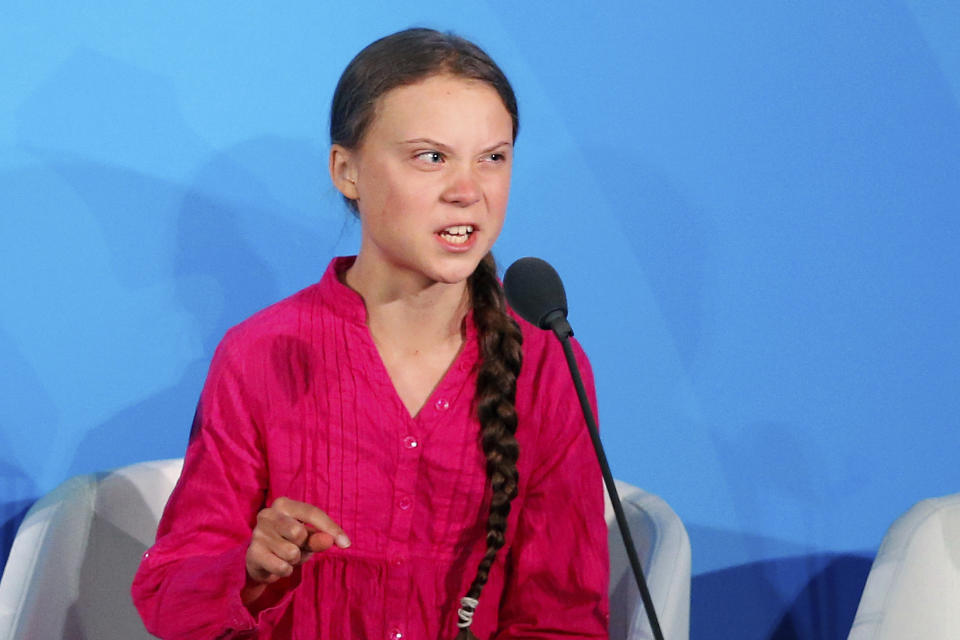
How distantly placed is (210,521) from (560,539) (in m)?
0.35

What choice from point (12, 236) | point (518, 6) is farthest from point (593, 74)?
point (12, 236)

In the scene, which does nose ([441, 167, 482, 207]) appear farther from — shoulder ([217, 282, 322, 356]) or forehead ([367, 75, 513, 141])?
shoulder ([217, 282, 322, 356])

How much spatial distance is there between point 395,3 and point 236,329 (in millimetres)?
551

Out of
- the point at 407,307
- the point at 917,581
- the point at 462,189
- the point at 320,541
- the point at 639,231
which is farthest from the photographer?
the point at 639,231

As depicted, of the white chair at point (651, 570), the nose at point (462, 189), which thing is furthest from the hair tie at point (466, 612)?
the nose at point (462, 189)

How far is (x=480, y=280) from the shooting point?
1.38 metres

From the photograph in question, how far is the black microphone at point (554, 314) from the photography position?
0.99 m

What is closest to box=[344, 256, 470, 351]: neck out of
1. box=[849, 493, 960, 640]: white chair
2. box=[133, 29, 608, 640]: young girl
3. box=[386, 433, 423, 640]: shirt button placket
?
box=[133, 29, 608, 640]: young girl

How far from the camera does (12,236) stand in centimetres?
162

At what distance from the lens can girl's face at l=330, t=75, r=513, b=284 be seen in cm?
123

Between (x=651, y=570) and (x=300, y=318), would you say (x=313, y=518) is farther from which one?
(x=651, y=570)

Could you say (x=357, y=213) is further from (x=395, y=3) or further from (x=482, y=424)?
(x=395, y=3)

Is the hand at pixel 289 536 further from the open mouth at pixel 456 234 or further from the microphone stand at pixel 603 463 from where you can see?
the open mouth at pixel 456 234

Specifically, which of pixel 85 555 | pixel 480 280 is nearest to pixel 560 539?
pixel 480 280
